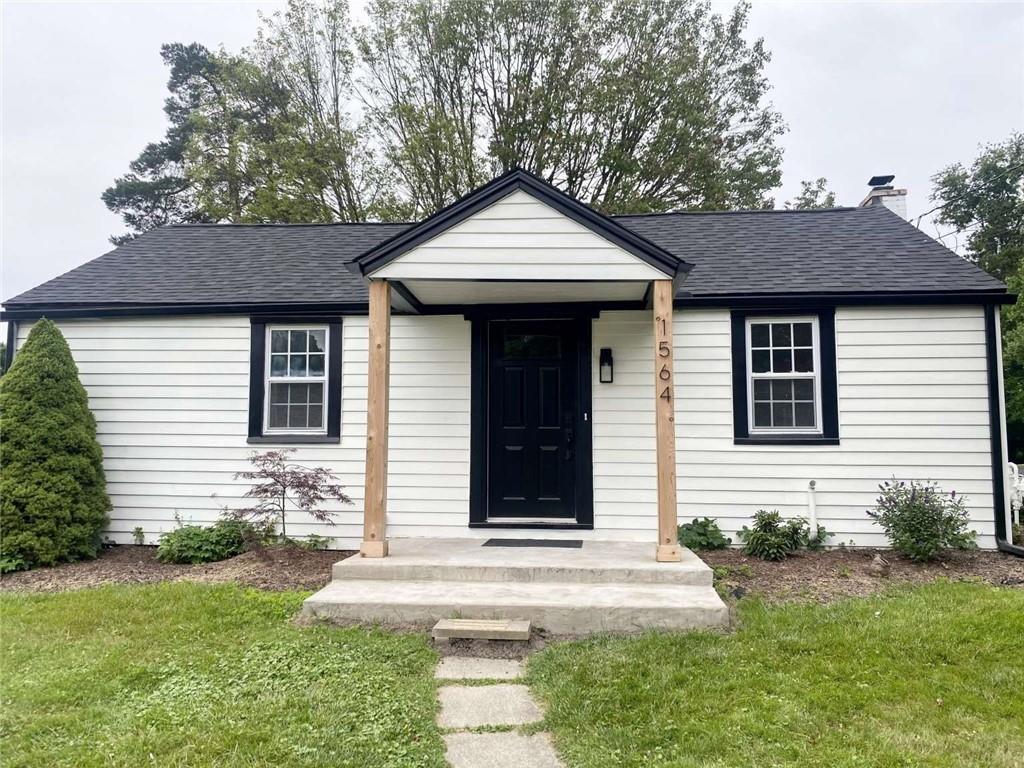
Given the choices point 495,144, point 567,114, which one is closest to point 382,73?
point 495,144

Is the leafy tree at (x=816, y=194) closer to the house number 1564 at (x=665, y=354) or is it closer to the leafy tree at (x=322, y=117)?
the leafy tree at (x=322, y=117)

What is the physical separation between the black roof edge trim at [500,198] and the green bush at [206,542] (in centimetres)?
327

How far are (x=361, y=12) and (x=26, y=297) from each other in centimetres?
1462

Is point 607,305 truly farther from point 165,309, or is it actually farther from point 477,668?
point 165,309

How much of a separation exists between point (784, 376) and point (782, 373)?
4 cm

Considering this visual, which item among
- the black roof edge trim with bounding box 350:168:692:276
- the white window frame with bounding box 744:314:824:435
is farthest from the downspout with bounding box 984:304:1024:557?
the black roof edge trim with bounding box 350:168:692:276

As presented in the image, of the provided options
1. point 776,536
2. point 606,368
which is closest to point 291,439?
point 606,368

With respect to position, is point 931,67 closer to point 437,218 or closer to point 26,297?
point 437,218

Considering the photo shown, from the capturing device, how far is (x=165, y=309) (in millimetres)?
6754

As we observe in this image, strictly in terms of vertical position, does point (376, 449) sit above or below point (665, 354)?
below

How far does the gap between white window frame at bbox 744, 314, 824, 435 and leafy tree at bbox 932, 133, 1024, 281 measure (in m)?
14.6

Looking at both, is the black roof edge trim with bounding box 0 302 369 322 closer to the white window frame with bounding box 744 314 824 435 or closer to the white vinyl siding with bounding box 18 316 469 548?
the white vinyl siding with bounding box 18 316 469 548

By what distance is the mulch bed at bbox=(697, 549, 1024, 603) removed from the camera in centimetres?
A: 475

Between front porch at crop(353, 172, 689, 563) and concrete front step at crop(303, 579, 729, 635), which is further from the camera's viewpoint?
front porch at crop(353, 172, 689, 563)
